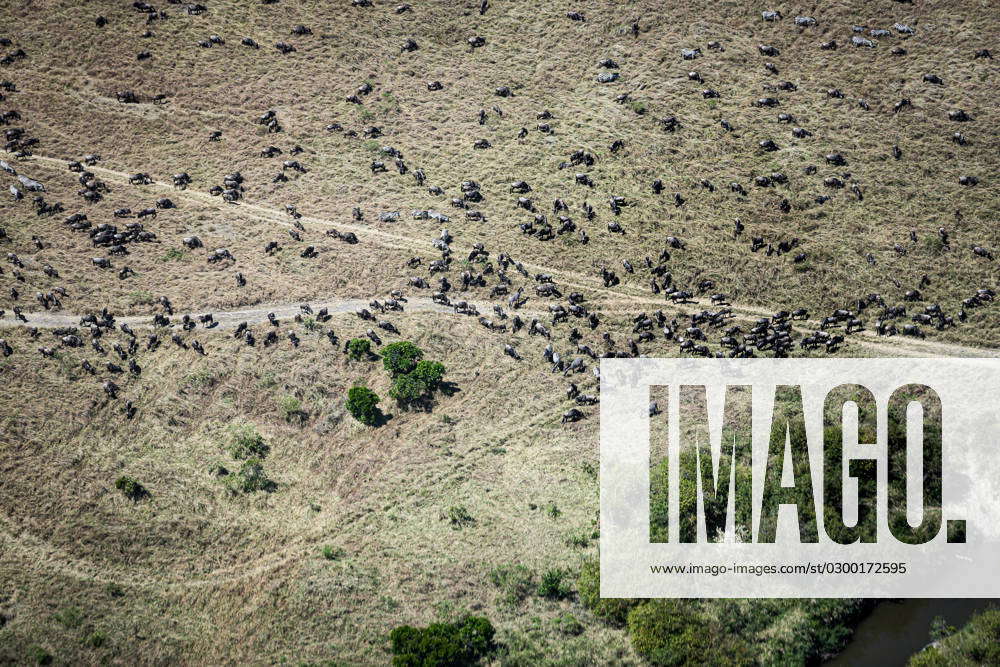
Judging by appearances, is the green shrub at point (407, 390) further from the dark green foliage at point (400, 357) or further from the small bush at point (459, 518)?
the small bush at point (459, 518)

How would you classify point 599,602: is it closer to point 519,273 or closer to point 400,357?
point 400,357

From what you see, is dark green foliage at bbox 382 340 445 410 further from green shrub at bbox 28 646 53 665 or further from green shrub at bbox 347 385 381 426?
green shrub at bbox 28 646 53 665

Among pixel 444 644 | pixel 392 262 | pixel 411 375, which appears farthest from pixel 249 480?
pixel 392 262

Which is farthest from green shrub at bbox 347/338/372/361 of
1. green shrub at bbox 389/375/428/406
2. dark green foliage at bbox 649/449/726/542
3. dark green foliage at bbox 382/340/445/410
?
dark green foliage at bbox 649/449/726/542

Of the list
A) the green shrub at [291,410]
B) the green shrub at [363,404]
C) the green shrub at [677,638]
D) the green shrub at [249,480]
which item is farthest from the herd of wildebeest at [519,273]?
the green shrub at [677,638]

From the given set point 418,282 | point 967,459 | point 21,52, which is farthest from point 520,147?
point 21,52

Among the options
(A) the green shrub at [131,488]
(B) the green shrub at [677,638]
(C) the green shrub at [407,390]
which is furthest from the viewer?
(C) the green shrub at [407,390]
